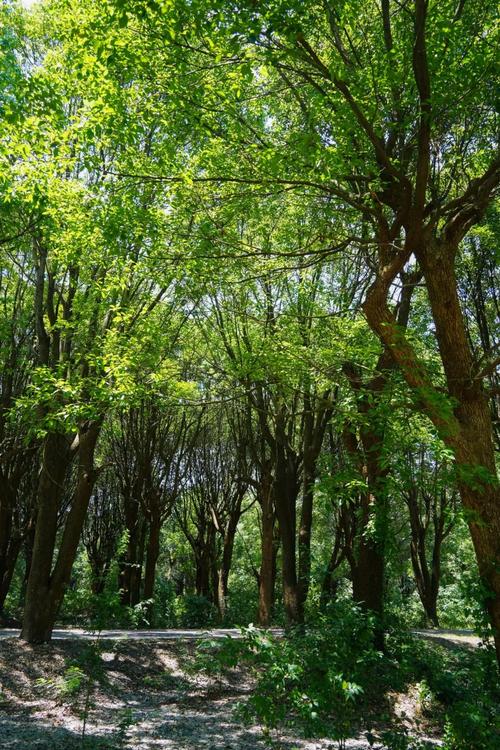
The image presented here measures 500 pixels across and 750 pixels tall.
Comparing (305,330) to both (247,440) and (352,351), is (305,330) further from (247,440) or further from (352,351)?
(247,440)

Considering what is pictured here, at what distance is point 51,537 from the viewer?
12.2 meters

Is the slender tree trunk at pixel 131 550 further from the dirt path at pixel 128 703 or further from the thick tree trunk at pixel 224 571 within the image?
the dirt path at pixel 128 703

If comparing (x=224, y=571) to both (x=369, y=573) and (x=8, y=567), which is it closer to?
(x=8, y=567)

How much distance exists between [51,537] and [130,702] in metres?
3.67

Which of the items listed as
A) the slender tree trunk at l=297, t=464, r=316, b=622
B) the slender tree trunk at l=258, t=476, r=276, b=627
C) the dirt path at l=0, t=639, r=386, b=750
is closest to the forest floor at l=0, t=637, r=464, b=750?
the dirt path at l=0, t=639, r=386, b=750

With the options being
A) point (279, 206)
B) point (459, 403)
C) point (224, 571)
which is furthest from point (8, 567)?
point (459, 403)

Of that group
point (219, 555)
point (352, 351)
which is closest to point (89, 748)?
point (352, 351)

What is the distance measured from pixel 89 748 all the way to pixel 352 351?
6.34 meters

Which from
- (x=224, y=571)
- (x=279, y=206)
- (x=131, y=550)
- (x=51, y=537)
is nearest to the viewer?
(x=279, y=206)

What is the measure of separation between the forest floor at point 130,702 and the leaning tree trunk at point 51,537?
21.1 inches

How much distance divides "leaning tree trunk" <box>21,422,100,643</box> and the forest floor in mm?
535

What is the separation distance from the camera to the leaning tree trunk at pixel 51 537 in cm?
1181

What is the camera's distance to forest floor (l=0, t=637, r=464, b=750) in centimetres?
751

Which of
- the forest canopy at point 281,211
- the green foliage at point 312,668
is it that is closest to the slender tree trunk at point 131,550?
the forest canopy at point 281,211
